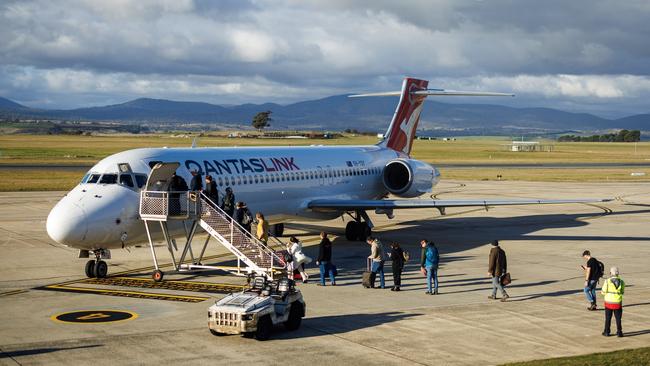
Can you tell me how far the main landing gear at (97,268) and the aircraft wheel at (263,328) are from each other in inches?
340

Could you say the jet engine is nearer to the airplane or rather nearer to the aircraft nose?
the airplane

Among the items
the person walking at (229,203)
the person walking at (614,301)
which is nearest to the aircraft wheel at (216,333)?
the person walking at (614,301)

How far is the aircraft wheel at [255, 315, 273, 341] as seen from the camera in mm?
16562

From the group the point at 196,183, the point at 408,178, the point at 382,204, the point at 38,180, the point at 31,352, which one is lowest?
the point at 31,352

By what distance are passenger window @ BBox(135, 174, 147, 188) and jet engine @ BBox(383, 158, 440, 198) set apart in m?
15.7

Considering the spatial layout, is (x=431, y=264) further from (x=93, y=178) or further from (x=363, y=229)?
(x=363, y=229)

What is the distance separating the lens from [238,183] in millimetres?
28000

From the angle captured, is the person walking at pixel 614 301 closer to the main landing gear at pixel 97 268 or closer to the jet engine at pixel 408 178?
the main landing gear at pixel 97 268

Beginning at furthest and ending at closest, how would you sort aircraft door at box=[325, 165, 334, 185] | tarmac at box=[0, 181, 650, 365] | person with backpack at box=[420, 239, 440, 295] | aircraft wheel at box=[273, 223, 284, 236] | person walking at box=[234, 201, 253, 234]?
1. aircraft wheel at box=[273, 223, 284, 236]
2. aircraft door at box=[325, 165, 334, 185]
3. person walking at box=[234, 201, 253, 234]
4. person with backpack at box=[420, 239, 440, 295]
5. tarmac at box=[0, 181, 650, 365]

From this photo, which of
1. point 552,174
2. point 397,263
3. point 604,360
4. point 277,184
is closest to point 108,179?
point 277,184

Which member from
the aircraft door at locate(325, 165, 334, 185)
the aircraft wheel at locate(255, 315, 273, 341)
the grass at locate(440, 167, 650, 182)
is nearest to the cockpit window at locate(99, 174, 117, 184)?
the aircraft wheel at locate(255, 315, 273, 341)

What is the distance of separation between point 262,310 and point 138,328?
3004 millimetres

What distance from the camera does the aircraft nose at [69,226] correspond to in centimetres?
2208

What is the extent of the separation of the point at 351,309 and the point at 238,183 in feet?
31.2
